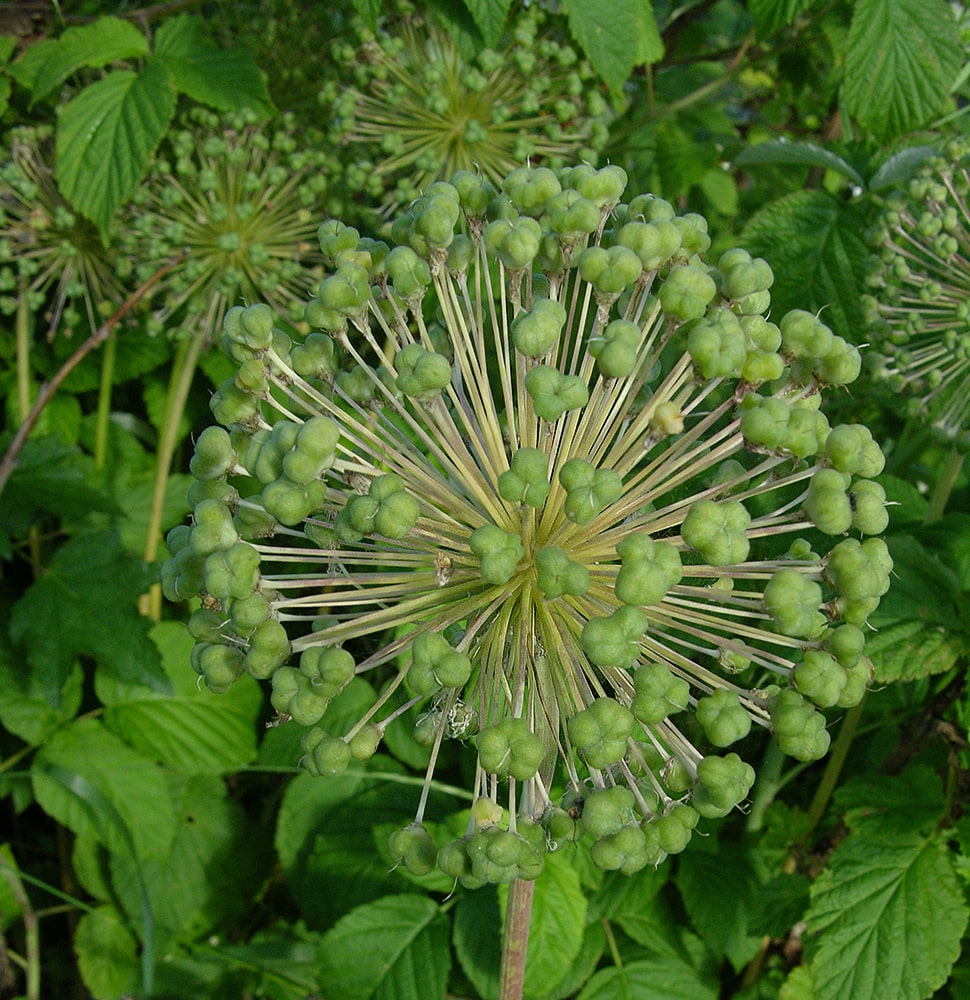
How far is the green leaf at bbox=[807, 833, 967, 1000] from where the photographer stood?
1961mm

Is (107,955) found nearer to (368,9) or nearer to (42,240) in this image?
(42,240)

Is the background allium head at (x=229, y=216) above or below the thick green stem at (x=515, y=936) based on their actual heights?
above

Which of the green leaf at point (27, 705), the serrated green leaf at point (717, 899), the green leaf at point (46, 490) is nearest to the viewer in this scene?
the serrated green leaf at point (717, 899)

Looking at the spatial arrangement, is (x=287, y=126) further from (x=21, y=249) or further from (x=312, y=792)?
(x=312, y=792)

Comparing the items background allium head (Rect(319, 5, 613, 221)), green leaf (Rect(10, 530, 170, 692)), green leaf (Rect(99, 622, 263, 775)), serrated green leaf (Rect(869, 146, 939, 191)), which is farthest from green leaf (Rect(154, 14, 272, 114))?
serrated green leaf (Rect(869, 146, 939, 191))

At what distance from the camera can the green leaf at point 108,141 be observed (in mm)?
2637

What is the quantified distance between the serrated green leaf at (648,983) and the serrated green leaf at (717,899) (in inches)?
4.1

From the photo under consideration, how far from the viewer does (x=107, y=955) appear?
3.12 m

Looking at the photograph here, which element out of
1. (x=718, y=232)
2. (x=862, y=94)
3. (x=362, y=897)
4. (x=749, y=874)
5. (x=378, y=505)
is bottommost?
(x=362, y=897)

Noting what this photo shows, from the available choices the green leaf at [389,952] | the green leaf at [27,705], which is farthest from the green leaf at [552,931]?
the green leaf at [27,705]

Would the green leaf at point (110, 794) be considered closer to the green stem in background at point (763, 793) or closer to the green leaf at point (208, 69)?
the green stem in background at point (763, 793)

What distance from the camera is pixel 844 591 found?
1.29m

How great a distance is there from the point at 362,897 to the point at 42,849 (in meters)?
1.71

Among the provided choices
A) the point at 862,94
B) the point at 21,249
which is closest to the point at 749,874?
the point at 862,94
